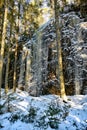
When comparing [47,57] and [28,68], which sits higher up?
[47,57]

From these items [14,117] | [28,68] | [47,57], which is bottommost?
[14,117]

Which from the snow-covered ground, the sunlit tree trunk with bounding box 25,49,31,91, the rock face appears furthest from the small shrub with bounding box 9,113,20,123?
the sunlit tree trunk with bounding box 25,49,31,91

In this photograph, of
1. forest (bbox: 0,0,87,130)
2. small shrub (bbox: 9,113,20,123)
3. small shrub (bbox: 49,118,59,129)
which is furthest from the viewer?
forest (bbox: 0,0,87,130)

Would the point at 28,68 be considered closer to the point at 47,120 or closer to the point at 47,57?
the point at 47,57

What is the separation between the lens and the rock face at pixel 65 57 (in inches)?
703

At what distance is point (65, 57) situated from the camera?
1917 cm

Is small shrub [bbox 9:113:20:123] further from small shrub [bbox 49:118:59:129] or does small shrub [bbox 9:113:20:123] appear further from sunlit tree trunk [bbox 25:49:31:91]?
sunlit tree trunk [bbox 25:49:31:91]

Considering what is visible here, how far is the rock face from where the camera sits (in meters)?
17.8

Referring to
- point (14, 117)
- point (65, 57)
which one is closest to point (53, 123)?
point (14, 117)

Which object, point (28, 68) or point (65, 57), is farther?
A: point (28, 68)

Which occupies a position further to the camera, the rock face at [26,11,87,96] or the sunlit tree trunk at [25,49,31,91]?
the sunlit tree trunk at [25,49,31,91]

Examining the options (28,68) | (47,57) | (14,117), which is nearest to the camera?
(14,117)

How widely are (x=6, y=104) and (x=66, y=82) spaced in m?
7.50

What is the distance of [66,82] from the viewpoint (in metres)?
18.2
